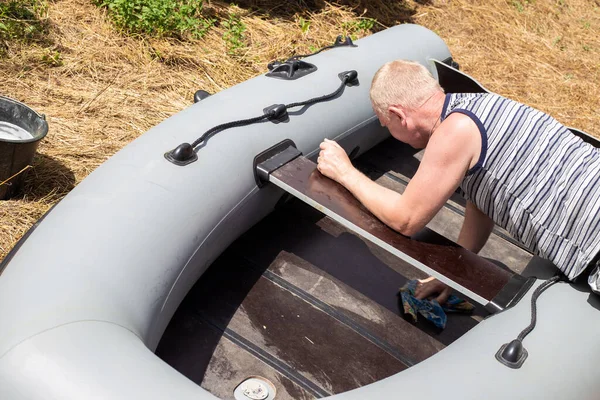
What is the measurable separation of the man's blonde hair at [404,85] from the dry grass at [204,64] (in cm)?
160

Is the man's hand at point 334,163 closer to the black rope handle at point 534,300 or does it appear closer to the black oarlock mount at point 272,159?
the black oarlock mount at point 272,159

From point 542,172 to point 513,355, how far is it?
0.53 meters

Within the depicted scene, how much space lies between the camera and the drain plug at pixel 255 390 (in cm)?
→ 196

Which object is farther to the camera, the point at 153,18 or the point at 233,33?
the point at 233,33

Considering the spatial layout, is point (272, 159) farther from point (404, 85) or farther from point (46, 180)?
point (46, 180)

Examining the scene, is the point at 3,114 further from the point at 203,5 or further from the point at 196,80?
the point at 203,5

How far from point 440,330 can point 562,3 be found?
4.93 metres

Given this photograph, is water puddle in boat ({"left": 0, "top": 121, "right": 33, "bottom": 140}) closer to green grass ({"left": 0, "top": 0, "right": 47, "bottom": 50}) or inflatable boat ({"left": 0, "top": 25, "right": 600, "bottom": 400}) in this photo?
inflatable boat ({"left": 0, "top": 25, "right": 600, "bottom": 400})

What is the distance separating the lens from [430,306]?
2.36m

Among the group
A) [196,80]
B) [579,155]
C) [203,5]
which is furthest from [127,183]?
[203,5]

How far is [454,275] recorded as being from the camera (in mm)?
2127

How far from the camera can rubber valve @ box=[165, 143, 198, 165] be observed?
2.21 metres

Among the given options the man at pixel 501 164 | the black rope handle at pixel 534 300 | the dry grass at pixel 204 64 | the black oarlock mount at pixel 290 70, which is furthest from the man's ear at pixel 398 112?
the dry grass at pixel 204 64

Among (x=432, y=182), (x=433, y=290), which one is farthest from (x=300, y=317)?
(x=432, y=182)
